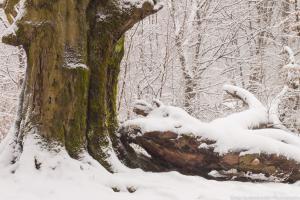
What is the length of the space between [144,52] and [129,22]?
20.0 ft

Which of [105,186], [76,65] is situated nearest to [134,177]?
[105,186]

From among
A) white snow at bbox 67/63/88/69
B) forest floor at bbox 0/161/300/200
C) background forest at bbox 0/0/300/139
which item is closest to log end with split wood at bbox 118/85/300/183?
forest floor at bbox 0/161/300/200

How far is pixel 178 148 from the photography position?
398 centimetres

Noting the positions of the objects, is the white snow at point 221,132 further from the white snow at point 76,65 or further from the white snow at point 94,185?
the white snow at point 76,65

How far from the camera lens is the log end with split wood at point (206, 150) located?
3.93 metres

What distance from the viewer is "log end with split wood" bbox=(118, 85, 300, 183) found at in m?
3.93

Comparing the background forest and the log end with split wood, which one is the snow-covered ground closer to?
the log end with split wood

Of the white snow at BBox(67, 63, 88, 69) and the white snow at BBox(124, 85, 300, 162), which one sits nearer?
the white snow at BBox(67, 63, 88, 69)

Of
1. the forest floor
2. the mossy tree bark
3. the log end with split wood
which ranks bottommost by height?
the forest floor

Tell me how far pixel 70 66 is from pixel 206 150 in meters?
1.55

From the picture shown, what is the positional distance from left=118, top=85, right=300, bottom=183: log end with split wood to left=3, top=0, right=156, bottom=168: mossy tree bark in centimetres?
44

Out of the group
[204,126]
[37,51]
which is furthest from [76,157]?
[204,126]

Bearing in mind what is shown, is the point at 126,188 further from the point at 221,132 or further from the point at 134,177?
the point at 221,132

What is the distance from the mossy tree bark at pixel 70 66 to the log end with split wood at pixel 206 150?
0.44 m
